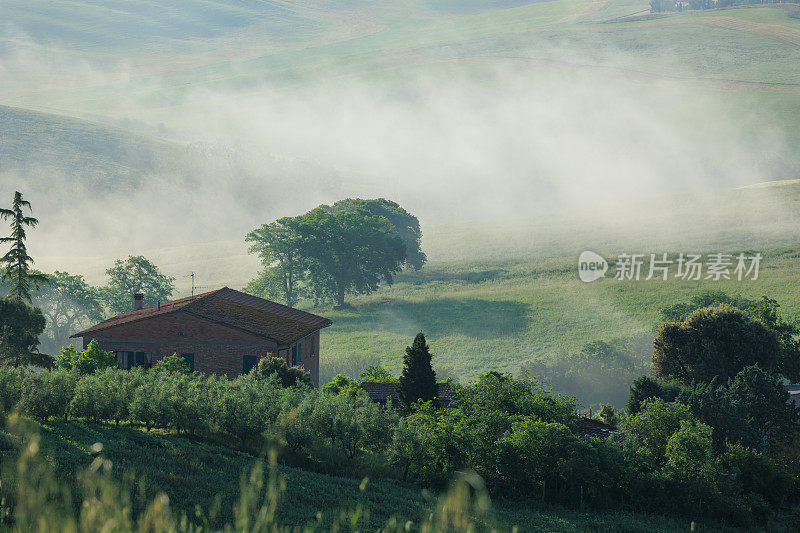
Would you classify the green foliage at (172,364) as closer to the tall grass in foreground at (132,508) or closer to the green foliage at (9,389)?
the green foliage at (9,389)

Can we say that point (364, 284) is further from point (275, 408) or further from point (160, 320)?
point (275, 408)

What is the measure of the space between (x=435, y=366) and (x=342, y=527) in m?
66.4

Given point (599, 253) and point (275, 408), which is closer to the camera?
point (275, 408)

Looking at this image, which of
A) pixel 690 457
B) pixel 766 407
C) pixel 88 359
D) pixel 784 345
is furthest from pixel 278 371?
pixel 784 345

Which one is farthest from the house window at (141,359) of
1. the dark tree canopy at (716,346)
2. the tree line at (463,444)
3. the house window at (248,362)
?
the dark tree canopy at (716,346)

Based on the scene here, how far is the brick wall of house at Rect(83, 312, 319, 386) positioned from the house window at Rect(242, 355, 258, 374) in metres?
0.21

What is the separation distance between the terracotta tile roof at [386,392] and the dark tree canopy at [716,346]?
18.3 m

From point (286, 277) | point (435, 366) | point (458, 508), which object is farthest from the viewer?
point (286, 277)

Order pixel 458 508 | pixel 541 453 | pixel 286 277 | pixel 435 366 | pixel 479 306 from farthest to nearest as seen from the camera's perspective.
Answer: pixel 286 277 < pixel 479 306 < pixel 435 366 < pixel 541 453 < pixel 458 508

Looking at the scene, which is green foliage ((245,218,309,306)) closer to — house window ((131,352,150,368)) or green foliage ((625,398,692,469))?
house window ((131,352,150,368))

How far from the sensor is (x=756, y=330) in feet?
194

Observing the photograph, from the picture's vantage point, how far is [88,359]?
51.4 metres

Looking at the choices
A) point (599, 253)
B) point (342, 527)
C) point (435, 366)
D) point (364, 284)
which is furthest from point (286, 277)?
point (342, 527)

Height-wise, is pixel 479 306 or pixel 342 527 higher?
pixel 479 306
